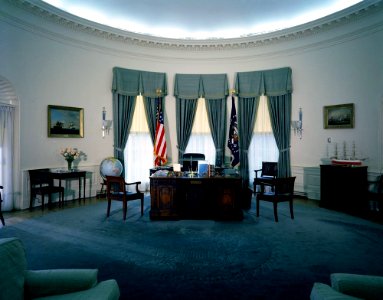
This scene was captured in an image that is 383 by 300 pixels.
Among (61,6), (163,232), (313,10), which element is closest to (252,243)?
(163,232)

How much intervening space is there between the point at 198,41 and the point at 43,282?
26.9 ft

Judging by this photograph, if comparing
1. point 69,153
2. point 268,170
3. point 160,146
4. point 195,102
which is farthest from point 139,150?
point 268,170

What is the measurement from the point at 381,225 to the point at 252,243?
288 centimetres

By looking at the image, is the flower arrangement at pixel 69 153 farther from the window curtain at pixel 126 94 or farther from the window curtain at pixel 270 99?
the window curtain at pixel 270 99

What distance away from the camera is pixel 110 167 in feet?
25.0

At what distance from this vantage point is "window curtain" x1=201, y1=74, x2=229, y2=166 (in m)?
8.88

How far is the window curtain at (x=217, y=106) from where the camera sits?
8875 millimetres

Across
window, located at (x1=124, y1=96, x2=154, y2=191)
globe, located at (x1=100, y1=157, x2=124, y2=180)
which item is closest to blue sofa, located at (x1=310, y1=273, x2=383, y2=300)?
globe, located at (x1=100, y1=157, x2=124, y2=180)

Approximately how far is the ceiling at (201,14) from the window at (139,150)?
2.30 m

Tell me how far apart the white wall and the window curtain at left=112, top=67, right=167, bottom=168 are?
223 millimetres

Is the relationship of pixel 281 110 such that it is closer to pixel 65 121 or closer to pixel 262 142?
pixel 262 142

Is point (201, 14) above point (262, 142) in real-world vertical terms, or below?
above

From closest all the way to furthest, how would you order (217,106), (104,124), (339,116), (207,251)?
(207,251)
(339,116)
(104,124)
(217,106)

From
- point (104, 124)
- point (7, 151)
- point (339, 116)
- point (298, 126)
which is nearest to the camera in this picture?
point (7, 151)
